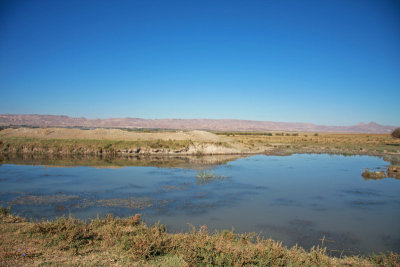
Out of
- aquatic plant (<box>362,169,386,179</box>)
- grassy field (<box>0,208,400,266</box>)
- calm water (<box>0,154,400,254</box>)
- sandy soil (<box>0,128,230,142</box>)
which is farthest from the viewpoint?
sandy soil (<box>0,128,230,142</box>)

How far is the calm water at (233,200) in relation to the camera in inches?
304

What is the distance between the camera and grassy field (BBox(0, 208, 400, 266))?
4754 mm

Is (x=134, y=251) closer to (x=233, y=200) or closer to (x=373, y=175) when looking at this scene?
(x=233, y=200)

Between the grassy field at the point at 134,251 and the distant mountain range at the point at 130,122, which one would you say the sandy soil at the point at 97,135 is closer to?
the grassy field at the point at 134,251

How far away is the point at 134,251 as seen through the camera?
5012 millimetres

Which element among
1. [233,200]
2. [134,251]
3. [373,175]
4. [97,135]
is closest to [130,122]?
[97,135]

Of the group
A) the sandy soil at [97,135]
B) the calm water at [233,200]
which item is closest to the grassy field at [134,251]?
the calm water at [233,200]

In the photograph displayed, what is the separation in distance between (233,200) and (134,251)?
19.6 feet

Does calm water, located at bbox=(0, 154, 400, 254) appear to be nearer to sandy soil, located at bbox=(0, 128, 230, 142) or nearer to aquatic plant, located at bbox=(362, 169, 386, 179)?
aquatic plant, located at bbox=(362, 169, 386, 179)

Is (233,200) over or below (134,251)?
below

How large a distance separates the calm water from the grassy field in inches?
52.1

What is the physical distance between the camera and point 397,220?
878 cm

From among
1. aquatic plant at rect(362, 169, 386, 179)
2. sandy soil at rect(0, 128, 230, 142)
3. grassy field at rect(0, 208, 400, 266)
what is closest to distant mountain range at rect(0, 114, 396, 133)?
sandy soil at rect(0, 128, 230, 142)

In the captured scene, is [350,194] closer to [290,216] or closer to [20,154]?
[290,216]
